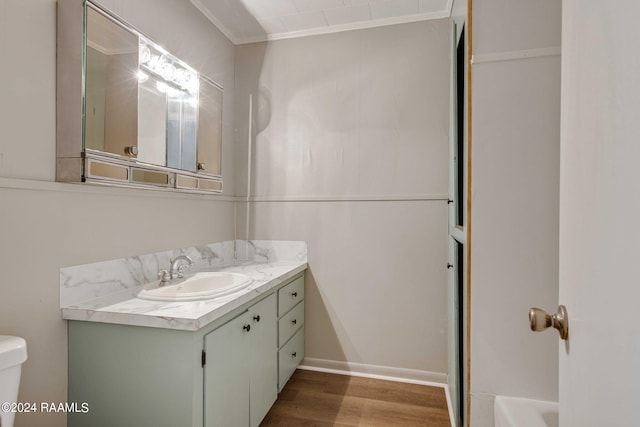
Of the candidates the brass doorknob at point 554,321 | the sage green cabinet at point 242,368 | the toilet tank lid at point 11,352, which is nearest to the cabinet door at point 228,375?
the sage green cabinet at point 242,368

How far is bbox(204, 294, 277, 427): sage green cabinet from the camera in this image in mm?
1383

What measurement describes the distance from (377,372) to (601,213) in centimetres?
228

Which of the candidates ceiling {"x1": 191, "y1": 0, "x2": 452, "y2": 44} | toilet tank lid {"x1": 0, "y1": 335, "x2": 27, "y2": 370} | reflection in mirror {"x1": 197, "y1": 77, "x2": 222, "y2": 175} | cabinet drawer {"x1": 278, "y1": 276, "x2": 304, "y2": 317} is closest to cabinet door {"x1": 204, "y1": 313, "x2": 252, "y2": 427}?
cabinet drawer {"x1": 278, "y1": 276, "x2": 304, "y2": 317}

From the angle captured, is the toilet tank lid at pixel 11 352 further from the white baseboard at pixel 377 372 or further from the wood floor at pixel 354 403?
the white baseboard at pixel 377 372

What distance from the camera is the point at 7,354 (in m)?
0.97

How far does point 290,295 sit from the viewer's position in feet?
7.49

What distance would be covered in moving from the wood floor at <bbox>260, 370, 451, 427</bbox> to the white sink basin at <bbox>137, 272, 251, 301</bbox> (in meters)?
0.84

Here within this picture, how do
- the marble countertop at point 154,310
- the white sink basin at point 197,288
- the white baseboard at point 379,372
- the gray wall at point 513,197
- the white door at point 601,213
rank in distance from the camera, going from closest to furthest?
the white door at point 601,213 < the gray wall at point 513,197 < the marble countertop at point 154,310 < the white sink basin at point 197,288 < the white baseboard at point 379,372

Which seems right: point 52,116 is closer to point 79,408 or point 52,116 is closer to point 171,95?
point 171,95

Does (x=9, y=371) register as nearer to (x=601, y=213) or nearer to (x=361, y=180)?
(x=601, y=213)

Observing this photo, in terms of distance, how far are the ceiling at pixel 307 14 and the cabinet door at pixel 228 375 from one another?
1998mm

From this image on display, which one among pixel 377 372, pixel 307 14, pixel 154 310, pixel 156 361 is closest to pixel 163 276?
pixel 154 310

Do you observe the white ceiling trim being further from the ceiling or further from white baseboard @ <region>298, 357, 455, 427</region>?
white baseboard @ <region>298, 357, 455, 427</region>

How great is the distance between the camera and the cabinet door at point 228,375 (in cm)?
136
